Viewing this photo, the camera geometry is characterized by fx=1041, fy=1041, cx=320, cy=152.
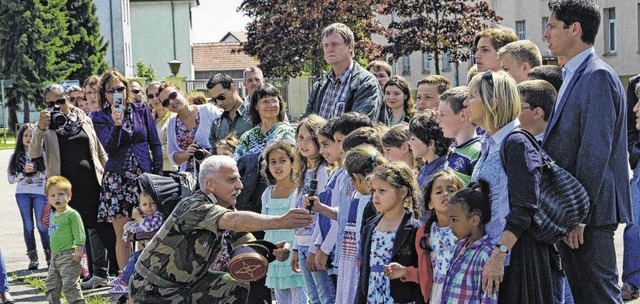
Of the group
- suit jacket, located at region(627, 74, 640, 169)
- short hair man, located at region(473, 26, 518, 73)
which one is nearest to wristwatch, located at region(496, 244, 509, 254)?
short hair man, located at region(473, 26, 518, 73)

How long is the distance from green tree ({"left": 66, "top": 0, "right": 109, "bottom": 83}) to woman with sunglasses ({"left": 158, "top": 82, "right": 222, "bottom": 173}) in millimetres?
54088

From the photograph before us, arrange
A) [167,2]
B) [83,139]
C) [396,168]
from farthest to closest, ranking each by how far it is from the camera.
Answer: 1. [167,2]
2. [83,139]
3. [396,168]

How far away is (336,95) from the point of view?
911cm

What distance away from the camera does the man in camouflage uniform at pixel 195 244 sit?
22.4ft

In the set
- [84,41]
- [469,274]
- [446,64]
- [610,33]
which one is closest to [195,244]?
[469,274]

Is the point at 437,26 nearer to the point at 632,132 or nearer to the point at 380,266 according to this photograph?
the point at 632,132

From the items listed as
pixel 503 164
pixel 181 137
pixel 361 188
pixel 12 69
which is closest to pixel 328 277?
pixel 361 188

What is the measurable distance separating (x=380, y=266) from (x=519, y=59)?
193cm

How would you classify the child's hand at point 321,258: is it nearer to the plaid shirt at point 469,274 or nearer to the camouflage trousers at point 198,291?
the camouflage trousers at point 198,291

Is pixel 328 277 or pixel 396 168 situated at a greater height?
pixel 396 168

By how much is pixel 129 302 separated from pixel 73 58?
59.7 metres

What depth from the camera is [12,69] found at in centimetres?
6172

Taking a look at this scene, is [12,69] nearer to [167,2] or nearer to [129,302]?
[167,2]

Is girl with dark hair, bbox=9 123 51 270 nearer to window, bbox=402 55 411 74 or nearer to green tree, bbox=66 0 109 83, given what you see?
window, bbox=402 55 411 74
